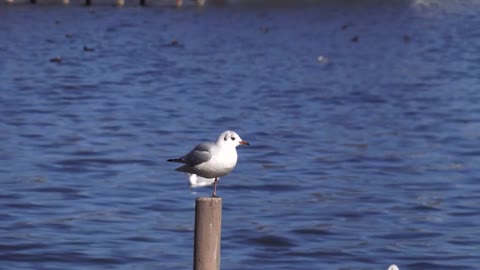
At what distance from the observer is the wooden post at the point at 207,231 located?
8992mm

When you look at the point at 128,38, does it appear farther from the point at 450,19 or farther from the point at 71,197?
the point at 71,197

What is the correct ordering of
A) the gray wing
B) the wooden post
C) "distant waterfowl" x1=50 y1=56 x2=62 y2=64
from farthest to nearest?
"distant waterfowl" x1=50 y1=56 x2=62 y2=64
the gray wing
the wooden post

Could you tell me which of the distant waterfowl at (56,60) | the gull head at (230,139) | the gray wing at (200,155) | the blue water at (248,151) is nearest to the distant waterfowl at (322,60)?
the blue water at (248,151)

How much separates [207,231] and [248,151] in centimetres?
1660

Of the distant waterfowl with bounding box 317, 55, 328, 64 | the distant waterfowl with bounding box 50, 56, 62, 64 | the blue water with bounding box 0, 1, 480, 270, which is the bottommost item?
the blue water with bounding box 0, 1, 480, 270

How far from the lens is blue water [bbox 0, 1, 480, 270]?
637 inches

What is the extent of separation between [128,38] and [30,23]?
40.3 ft

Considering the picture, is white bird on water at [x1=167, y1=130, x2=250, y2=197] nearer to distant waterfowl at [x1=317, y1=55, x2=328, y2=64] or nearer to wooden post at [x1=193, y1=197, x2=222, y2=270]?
wooden post at [x1=193, y1=197, x2=222, y2=270]

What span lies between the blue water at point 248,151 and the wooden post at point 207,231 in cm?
543

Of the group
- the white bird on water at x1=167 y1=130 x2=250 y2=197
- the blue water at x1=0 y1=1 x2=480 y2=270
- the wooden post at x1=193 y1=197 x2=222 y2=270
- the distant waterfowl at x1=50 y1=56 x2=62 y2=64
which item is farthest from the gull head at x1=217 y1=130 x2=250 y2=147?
the distant waterfowl at x1=50 y1=56 x2=62 y2=64

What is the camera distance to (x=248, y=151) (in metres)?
25.7

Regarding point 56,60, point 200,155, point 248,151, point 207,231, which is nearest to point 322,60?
point 56,60

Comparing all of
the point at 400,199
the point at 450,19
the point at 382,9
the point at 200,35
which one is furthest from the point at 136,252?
the point at 382,9

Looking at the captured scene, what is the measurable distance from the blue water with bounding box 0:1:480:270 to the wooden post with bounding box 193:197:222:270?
543 centimetres
